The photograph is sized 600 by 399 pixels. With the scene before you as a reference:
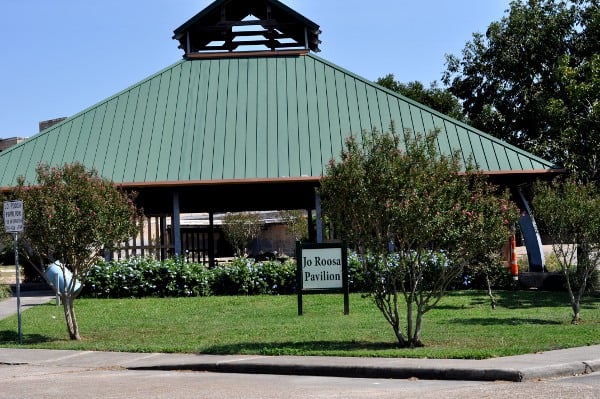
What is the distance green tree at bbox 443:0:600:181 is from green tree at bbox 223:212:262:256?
67.4ft

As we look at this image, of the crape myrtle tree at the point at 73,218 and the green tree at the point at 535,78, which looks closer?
the crape myrtle tree at the point at 73,218

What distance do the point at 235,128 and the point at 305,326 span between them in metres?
11.9

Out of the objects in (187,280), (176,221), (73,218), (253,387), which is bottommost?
(253,387)

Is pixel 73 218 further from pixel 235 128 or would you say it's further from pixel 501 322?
pixel 235 128

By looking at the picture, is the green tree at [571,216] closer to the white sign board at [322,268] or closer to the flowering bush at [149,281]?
the white sign board at [322,268]

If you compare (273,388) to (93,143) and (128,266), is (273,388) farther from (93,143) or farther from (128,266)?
(93,143)

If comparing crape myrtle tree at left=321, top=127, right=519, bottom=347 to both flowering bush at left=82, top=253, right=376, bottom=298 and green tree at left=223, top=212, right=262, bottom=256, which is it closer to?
flowering bush at left=82, top=253, right=376, bottom=298

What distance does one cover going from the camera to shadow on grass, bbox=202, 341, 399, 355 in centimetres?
1385

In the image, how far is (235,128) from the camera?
2797 centimetres

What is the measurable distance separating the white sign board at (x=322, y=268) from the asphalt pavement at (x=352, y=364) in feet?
17.6

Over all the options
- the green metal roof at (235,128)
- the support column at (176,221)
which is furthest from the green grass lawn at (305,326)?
the green metal roof at (235,128)

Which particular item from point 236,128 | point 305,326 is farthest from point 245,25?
point 305,326

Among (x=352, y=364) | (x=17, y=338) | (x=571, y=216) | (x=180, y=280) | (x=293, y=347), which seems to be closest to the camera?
(x=352, y=364)

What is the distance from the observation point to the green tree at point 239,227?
57062mm
